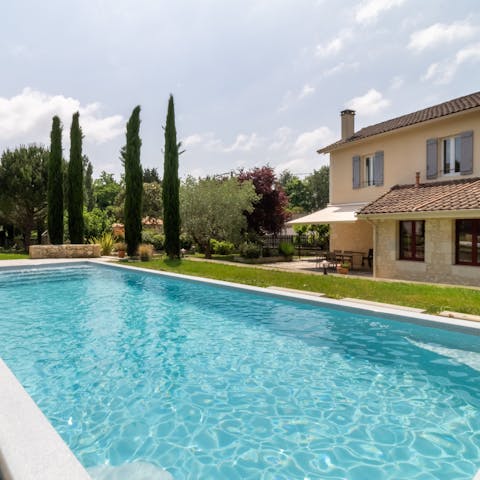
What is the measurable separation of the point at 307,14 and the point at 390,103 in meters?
9.03

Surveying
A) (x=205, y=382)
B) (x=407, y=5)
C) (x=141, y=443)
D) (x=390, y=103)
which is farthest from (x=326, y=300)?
(x=390, y=103)

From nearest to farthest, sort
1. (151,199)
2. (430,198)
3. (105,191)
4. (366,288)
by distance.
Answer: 1. (366,288)
2. (430,198)
3. (151,199)
4. (105,191)

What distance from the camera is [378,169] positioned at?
77.5 ft

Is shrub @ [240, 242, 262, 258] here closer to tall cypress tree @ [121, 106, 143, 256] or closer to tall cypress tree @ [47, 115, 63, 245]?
tall cypress tree @ [121, 106, 143, 256]

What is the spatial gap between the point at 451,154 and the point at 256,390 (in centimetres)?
1890

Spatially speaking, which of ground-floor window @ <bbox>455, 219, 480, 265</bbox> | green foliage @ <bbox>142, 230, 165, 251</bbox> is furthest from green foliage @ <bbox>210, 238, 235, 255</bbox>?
ground-floor window @ <bbox>455, 219, 480, 265</bbox>

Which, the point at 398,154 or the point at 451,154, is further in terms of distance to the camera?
the point at 398,154

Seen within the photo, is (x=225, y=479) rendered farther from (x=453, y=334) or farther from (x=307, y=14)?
(x=307, y=14)

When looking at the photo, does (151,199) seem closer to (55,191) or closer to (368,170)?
(55,191)

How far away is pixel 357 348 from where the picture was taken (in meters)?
9.21

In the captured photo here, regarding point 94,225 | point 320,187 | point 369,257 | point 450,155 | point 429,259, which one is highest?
point 320,187

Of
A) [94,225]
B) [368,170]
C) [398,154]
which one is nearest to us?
[398,154]

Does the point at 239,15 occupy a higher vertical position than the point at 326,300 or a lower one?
higher

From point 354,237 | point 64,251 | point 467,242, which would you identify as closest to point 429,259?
point 467,242
